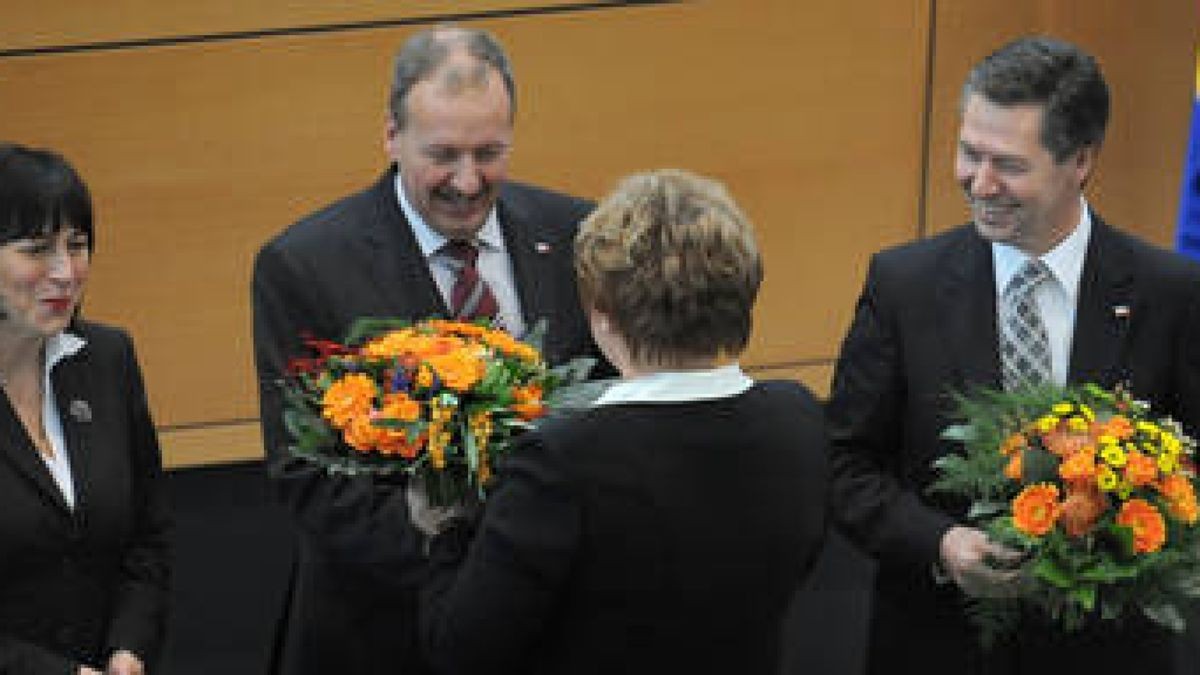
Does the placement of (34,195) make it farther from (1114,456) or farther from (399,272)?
(1114,456)

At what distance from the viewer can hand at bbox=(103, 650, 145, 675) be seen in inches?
121

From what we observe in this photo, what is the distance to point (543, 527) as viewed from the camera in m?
2.23

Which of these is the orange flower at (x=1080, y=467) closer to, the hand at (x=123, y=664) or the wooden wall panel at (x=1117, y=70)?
the hand at (x=123, y=664)

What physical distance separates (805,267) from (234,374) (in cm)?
170

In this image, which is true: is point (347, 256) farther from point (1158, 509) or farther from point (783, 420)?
point (1158, 509)

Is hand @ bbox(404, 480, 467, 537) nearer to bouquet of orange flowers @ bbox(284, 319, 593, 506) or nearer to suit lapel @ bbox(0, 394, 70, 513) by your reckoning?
bouquet of orange flowers @ bbox(284, 319, 593, 506)

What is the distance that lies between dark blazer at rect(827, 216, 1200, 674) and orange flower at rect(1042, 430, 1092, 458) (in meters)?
0.25

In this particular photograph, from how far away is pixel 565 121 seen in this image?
197 inches

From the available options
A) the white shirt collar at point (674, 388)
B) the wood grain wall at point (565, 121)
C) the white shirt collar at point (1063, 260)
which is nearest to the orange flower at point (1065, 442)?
the white shirt collar at point (1063, 260)

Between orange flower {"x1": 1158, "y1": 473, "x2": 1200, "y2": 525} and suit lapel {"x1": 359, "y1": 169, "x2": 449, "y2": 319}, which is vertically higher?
suit lapel {"x1": 359, "y1": 169, "x2": 449, "y2": 319}

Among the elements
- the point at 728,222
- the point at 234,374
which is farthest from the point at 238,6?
the point at 728,222

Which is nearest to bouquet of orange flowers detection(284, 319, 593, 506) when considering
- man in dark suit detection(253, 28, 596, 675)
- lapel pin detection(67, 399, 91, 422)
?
man in dark suit detection(253, 28, 596, 675)

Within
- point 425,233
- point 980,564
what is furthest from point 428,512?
point 980,564

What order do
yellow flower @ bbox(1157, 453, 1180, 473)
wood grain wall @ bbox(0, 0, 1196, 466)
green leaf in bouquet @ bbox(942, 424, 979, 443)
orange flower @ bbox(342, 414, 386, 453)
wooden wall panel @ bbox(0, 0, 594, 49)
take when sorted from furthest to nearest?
wood grain wall @ bbox(0, 0, 1196, 466) → wooden wall panel @ bbox(0, 0, 594, 49) → green leaf in bouquet @ bbox(942, 424, 979, 443) → yellow flower @ bbox(1157, 453, 1180, 473) → orange flower @ bbox(342, 414, 386, 453)
